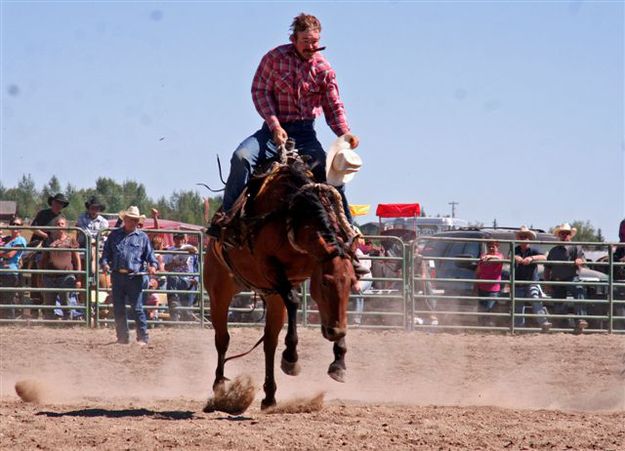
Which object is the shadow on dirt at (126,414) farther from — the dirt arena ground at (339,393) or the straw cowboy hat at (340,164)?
the straw cowboy hat at (340,164)

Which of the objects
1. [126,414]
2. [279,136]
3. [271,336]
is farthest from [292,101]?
[126,414]

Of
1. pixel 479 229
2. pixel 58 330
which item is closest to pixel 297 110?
pixel 58 330

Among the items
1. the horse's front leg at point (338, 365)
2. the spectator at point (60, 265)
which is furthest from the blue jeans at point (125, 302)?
the horse's front leg at point (338, 365)

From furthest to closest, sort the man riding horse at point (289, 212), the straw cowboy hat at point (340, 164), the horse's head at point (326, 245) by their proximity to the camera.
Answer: the straw cowboy hat at point (340, 164) < the man riding horse at point (289, 212) < the horse's head at point (326, 245)

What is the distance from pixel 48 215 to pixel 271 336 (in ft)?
24.7

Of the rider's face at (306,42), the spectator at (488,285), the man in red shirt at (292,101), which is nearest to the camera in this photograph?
the rider's face at (306,42)

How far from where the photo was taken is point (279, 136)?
8.84m

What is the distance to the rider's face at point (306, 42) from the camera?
29.5 feet

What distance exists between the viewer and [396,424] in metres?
7.80

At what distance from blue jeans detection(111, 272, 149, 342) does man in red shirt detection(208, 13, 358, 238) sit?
5.22 metres

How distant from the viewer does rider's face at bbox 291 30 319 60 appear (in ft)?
29.5

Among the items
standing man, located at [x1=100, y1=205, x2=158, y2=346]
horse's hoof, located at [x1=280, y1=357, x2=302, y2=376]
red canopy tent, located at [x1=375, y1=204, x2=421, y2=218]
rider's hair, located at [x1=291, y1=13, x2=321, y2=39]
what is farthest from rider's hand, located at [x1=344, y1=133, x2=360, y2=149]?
red canopy tent, located at [x1=375, y1=204, x2=421, y2=218]

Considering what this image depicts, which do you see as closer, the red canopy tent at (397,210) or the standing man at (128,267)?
the standing man at (128,267)

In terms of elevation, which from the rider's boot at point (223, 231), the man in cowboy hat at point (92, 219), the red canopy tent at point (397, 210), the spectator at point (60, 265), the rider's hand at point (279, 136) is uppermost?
the rider's hand at point (279, 136)
